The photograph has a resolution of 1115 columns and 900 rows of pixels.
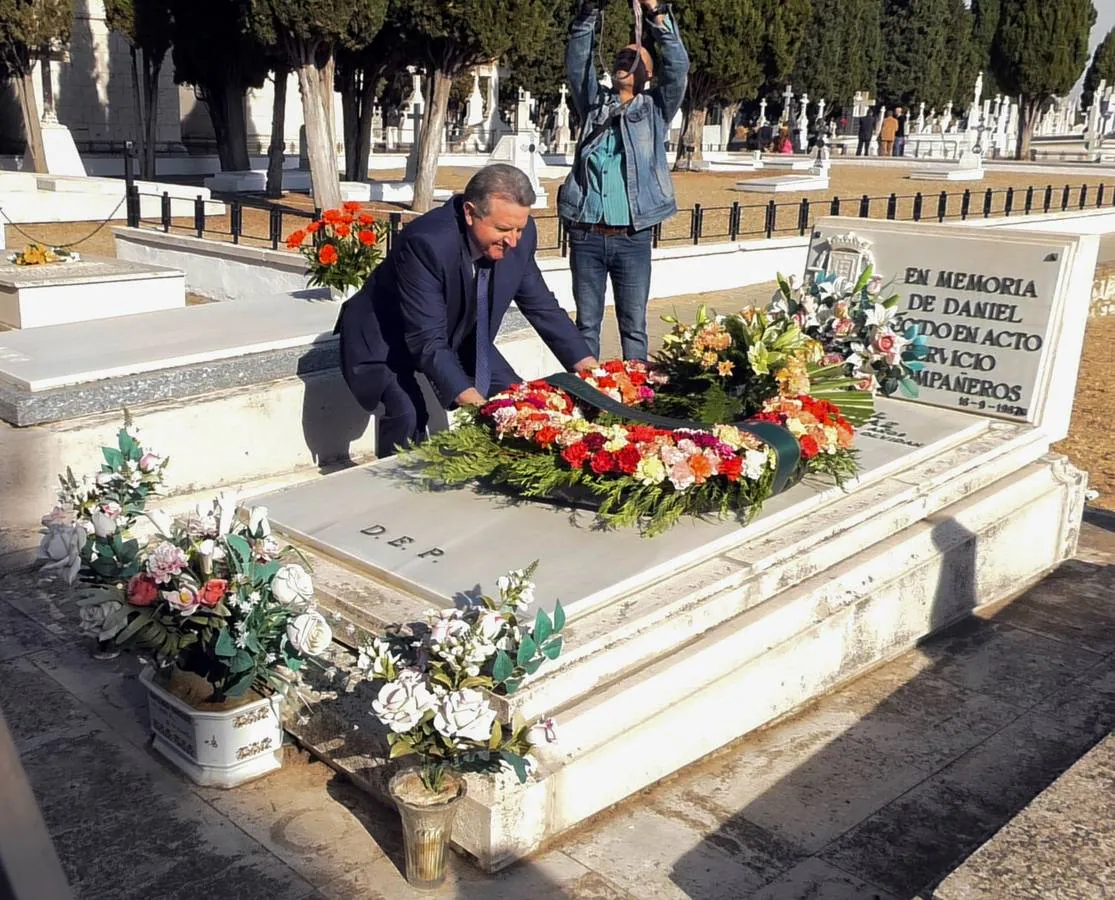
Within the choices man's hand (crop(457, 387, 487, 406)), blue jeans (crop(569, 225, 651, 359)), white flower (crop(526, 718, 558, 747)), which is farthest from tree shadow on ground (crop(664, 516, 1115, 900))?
blue jeans (crop(569, 225, 651, 359))

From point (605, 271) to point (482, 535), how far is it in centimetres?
261

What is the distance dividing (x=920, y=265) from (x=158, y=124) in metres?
32.8

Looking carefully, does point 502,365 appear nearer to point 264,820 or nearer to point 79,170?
point 264,820

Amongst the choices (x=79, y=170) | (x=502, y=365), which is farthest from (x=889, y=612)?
(x=79, y=170)

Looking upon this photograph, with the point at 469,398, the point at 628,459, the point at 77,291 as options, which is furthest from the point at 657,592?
the point at 77,291

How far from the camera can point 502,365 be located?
5.01m

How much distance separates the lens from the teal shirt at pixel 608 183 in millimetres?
5762

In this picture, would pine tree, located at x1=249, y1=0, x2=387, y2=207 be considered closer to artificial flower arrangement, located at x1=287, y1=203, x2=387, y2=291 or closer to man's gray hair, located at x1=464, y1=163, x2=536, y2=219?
artificial flower arrangement, located at x1=287, y1=203, x2=387, y2=291

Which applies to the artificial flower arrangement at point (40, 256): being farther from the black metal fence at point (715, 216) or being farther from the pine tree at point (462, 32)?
the pine tree at point (462, 32)

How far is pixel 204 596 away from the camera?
9.68ft

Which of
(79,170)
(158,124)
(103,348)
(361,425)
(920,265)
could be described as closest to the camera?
(920,265)

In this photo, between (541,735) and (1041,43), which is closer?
(541,735)

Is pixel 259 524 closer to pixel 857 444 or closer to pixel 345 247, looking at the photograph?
pixel 857 444

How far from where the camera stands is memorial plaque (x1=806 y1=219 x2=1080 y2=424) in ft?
16.8
